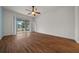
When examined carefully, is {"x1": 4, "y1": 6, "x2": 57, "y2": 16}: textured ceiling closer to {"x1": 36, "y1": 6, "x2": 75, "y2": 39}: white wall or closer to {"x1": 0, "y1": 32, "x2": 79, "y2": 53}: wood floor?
{"x1": 36, "y1": 6, "x2": 75, "y2": 39}: white wall

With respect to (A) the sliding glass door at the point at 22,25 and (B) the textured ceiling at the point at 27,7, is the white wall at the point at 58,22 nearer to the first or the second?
(B) the textured ceiling at the point at 27,7

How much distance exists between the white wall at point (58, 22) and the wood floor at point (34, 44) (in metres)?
0.12

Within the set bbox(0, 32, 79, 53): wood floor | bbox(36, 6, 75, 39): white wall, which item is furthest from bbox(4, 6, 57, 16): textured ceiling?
bbox(0, 32, 79, 53): wood floor

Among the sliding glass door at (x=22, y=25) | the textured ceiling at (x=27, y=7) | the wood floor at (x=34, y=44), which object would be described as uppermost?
the textured ceiling at (x=27, y=7)

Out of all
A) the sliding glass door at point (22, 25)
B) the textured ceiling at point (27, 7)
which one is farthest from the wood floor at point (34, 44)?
the textured ceiling at point (27, 7)

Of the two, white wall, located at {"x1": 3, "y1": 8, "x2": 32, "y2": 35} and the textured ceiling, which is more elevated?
the textured ceiling

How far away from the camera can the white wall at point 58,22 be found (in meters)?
1.84

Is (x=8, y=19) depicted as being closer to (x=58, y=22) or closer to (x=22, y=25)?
(x=22, y=25)

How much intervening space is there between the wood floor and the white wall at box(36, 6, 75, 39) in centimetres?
12

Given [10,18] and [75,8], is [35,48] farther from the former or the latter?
[75,8]

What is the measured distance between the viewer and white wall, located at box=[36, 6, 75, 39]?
1837 millimetres

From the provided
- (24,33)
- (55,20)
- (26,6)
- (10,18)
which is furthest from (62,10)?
(10,18)
